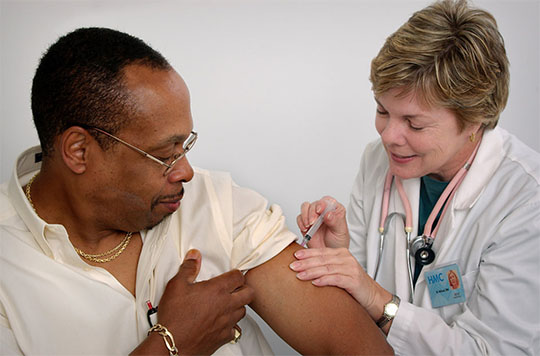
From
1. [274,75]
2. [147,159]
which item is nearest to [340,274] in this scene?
[147,159]

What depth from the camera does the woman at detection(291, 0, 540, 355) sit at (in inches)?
65.9

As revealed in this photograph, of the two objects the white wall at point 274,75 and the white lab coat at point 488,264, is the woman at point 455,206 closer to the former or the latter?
the white lab coat at point 488,264

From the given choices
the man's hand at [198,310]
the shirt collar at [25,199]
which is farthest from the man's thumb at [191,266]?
the shirt collar at [25,199]

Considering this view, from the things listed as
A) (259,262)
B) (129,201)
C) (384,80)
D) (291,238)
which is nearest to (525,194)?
(384,80)

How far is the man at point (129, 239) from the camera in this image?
145 cm

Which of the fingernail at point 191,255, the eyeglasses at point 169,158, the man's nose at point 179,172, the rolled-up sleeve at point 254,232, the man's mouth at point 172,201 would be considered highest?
the eyeglasses at point 169,158

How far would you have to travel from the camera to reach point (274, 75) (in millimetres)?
2746

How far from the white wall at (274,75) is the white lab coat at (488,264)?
812 mm

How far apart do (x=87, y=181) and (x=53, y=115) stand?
7.5 inches

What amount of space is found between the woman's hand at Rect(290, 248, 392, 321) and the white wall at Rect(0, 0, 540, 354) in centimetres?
101

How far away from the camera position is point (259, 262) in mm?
1649

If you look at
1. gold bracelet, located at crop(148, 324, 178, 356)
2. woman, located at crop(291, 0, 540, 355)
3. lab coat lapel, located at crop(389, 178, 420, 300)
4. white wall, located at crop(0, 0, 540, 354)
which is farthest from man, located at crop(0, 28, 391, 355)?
white wall, located at crop(0, 0, 540, 354)

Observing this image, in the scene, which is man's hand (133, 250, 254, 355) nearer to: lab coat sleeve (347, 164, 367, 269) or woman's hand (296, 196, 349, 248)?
woman's hand (296, 196, 349, 248)

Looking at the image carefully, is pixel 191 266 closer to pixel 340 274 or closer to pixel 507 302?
pixel 340 274
